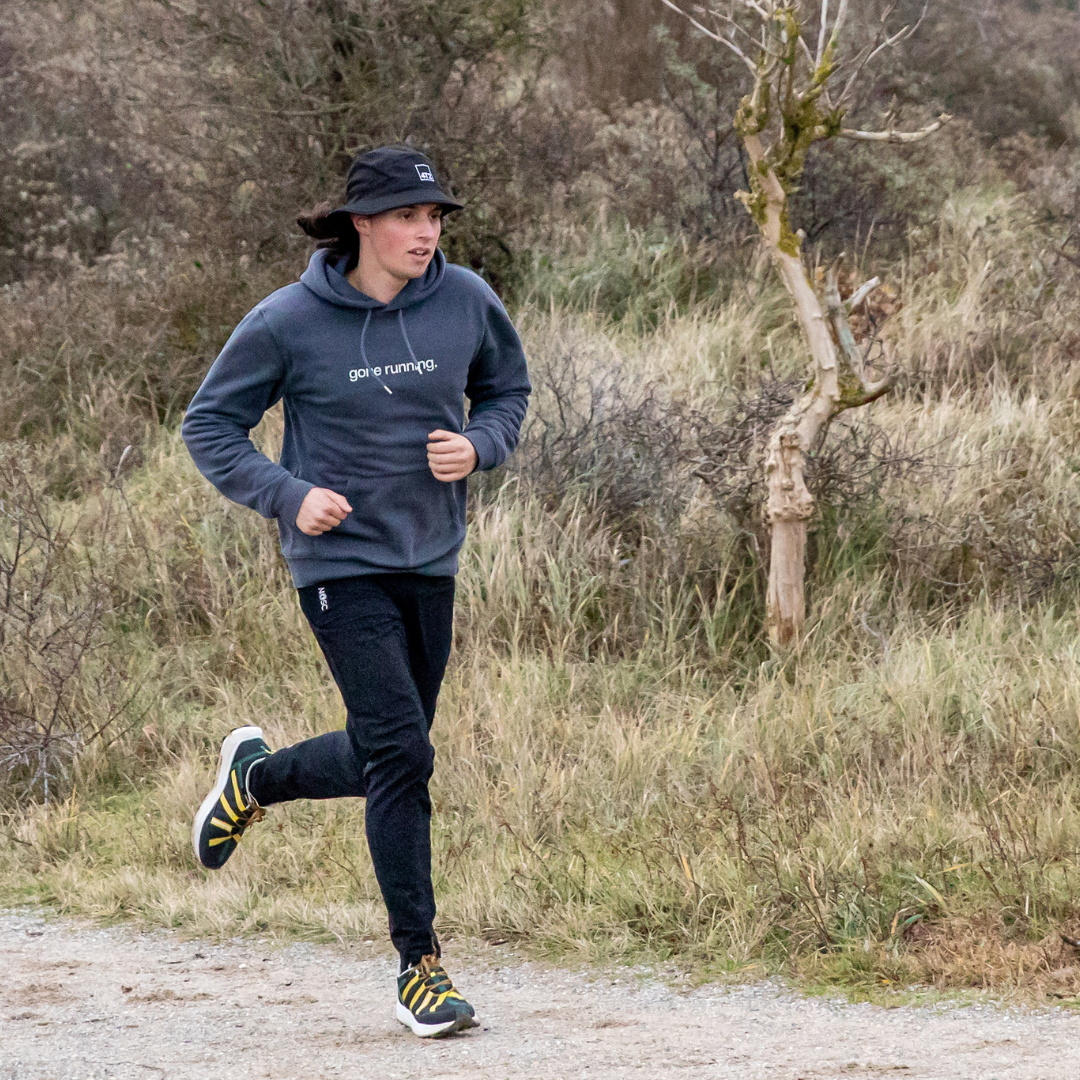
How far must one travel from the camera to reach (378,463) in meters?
3.76

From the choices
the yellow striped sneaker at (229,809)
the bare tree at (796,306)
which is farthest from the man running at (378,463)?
the bare tree at (796,306)

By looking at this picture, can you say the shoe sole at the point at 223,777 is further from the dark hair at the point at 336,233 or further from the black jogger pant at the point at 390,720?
the dark hair at the point at 336,233

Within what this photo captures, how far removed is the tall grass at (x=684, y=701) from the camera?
4434 millimetres

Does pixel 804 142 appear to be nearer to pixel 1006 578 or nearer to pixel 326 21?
pixel 1006 578

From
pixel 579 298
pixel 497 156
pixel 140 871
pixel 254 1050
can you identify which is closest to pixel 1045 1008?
pixel 254 1050

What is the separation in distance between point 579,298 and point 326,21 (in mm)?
2475

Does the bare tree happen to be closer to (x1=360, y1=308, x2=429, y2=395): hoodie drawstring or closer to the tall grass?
the tall grass

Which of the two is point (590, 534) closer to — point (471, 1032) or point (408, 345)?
point (408, 345)

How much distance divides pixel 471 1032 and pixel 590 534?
361cm

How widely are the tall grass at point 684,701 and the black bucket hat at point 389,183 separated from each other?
6.95 feet

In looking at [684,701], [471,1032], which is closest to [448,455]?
[471,1032]

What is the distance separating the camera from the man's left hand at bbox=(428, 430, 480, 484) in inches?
146

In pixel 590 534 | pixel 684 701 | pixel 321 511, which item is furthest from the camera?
pixel 590 534

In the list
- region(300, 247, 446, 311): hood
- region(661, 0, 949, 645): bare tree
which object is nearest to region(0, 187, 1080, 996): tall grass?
region(661, 0, 949, 645): bare tree
